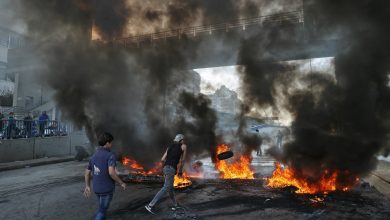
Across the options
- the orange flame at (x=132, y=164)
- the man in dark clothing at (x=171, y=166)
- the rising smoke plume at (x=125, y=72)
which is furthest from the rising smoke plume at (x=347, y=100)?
the orange flame at (x=132, y=164)

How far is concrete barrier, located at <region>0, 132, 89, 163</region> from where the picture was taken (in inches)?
503

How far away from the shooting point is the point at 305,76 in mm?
10367

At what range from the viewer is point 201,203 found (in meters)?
6.58

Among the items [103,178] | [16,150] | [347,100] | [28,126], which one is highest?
[347,100]

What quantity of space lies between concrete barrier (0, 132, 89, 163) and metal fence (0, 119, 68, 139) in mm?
276

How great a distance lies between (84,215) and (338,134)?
7.70 meters

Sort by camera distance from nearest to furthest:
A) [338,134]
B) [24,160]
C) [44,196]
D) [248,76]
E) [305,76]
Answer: [44,196] → [338,134] → [305,76] → [248,76] → [24,160]

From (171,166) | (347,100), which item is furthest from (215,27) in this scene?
(171,166)

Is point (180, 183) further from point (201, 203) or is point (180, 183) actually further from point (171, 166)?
point (171, 166)

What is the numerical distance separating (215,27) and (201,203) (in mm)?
8051

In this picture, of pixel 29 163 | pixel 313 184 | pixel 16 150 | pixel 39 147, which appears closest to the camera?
pixel 313 184

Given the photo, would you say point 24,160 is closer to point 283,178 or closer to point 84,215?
point 84,215

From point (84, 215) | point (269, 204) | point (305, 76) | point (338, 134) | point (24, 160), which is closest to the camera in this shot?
point (84, 215)

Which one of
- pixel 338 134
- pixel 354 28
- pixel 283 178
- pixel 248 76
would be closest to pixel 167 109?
pixel 248 76
